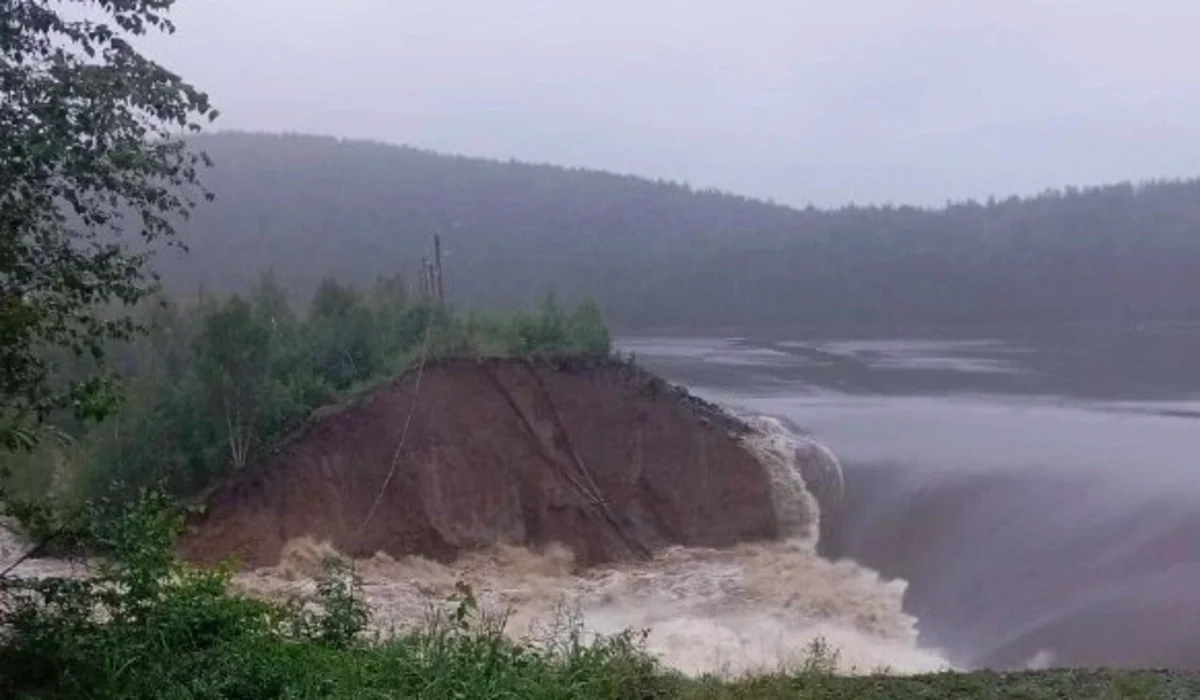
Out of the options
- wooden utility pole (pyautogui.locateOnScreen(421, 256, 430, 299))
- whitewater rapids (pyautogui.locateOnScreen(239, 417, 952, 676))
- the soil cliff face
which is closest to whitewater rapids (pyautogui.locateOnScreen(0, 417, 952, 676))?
whitewater rapids (pyautogui.locateOnScreen(239, 417, 952, 676))

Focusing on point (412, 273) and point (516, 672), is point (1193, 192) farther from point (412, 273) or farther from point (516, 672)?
point (516, 672)

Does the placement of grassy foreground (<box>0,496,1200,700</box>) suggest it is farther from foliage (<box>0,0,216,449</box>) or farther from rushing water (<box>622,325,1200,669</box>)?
rushing water (<box>622,325,1200,669</box>)

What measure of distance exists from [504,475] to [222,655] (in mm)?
15714

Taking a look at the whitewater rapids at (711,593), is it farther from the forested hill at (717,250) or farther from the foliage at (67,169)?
the forested hill at (717,250)

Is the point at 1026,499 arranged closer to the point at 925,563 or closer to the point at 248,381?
the point at 925,563

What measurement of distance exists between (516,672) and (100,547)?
2815 mm

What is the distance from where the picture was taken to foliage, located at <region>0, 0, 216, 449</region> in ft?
26.2

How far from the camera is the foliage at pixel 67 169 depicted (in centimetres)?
799

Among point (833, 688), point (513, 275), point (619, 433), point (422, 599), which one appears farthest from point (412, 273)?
point (833, 688)

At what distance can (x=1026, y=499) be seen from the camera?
2059 centimetres

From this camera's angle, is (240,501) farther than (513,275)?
No

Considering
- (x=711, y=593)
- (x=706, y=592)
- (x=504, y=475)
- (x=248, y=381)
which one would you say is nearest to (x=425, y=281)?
(x=504, y=475)

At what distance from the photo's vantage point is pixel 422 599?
19.8m

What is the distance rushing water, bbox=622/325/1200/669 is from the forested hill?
2034 cm
